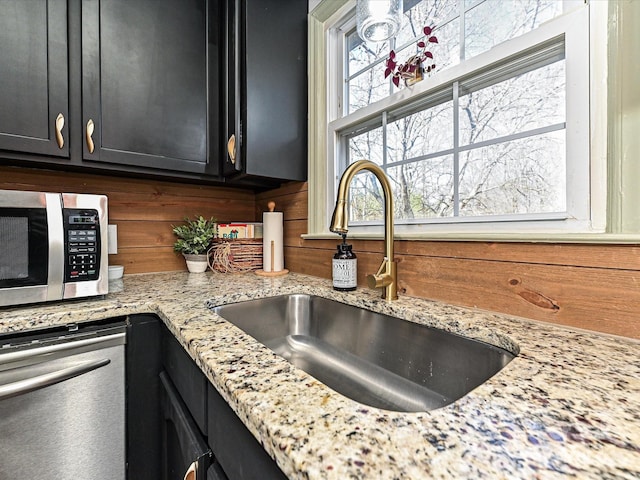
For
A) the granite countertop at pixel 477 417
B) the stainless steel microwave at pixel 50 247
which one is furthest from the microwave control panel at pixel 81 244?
the granite countertop at pixel 477 417

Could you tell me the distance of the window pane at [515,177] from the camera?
0.75 meters

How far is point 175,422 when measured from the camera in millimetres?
742

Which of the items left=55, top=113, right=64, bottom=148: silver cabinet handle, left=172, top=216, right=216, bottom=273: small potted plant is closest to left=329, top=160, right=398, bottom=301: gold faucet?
left=172, top=216, right=216, bottom=273: small potted plant

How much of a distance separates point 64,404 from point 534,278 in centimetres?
122

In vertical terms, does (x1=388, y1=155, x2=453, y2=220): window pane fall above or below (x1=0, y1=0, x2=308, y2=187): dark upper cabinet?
below

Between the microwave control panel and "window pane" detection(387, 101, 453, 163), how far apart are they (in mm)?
1025

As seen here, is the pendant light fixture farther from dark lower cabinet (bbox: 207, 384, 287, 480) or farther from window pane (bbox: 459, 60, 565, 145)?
dark lower cabinet (bbox: 207, 384, 287, 480)

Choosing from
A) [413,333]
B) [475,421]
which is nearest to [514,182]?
[413,333]

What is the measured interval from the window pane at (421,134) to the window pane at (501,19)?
179mm

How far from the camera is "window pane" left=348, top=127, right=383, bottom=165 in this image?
122 centimetres

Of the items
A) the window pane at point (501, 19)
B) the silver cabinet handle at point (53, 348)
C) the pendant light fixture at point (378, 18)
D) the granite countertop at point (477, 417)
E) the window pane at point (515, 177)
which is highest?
the pendant light fixture at point (378, 18)

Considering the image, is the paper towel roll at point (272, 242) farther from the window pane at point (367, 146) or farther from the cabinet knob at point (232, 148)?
the window pane at point (367, 146)

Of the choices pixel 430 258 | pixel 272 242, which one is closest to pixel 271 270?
pixel 272 242

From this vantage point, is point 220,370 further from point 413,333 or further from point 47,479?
point 47,479
